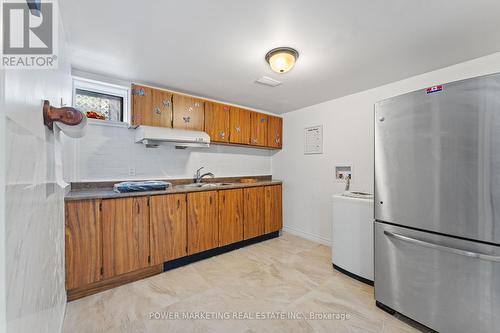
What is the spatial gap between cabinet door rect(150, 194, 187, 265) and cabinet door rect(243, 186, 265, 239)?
3.30 feet

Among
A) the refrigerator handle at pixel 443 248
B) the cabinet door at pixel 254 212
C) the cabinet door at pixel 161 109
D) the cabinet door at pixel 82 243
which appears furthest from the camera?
the cabinet door at pixel 254 212

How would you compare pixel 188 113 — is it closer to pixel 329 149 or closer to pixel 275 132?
pixel 275 132

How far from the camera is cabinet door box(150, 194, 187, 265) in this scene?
239 centimetres

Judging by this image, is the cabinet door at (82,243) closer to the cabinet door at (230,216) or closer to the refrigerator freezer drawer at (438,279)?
the cabinet door at (230,216)

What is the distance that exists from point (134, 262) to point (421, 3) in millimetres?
3319

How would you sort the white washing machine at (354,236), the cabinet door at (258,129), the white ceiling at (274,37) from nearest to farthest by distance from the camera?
the white ceiling at (274,37) → the white washing machine at (354,236) → the cabinet door at (258,129)

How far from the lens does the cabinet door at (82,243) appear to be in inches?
75.4

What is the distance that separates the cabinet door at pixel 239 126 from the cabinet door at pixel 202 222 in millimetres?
1049

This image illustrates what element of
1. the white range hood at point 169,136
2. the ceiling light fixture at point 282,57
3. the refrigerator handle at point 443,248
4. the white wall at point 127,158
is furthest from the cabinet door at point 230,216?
the refrigerator handle at point 443,248

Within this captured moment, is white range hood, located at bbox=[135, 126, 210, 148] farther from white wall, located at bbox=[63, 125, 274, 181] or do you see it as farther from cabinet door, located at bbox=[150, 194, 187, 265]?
cabinet door, located at bbox=[150, 194, 187, 265]

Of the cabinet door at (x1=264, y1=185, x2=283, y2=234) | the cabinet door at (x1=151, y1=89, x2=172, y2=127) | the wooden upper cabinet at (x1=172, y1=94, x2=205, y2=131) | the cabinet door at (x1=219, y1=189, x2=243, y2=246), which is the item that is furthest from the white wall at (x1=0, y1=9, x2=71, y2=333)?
the cabinet door at (x1=264, y1=185, x2=283, y2=234)

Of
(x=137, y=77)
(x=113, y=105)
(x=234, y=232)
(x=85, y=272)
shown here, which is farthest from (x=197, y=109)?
(x=85, y=272)

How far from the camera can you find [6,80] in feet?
1.77

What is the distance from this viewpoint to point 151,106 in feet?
8.66
